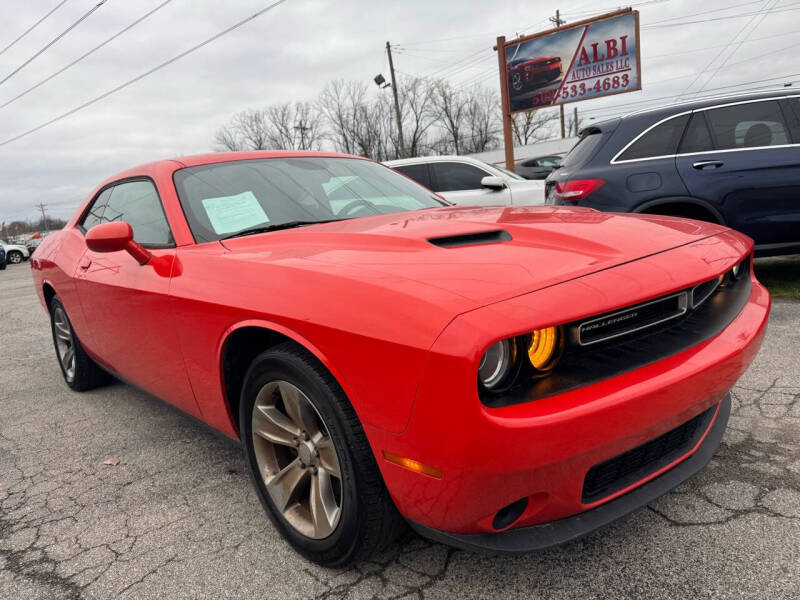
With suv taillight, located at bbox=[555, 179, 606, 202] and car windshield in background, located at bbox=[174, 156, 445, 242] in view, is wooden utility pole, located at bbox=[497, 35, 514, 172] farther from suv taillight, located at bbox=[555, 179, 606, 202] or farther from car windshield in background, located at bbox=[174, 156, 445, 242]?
car windshield in background, located at bbox=[174, 156, 445, 242]

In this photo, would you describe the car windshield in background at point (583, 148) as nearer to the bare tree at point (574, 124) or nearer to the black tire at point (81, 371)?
the black tire at point (81, 371)

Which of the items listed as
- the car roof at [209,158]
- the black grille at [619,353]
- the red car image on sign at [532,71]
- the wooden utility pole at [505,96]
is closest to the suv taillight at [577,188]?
the car roof at [209,158]

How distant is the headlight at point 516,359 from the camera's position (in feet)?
4.88

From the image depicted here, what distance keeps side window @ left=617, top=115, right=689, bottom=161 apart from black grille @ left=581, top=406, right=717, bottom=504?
12.0 feet

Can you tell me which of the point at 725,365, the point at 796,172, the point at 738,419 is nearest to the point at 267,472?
the point at 725,365

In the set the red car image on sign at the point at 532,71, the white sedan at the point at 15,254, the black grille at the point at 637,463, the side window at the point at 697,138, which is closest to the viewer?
the black grille at the point at 637,463

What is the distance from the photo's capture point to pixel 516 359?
151cm

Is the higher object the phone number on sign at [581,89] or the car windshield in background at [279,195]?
the phone number on sign at [581,89]

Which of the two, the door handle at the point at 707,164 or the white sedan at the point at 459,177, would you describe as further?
the white sedan at the point at 459,177

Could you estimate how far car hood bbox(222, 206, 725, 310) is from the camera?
155 cm

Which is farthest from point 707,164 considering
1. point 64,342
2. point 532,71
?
point 532,71

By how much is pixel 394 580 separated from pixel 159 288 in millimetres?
1488

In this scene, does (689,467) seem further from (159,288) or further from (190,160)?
(190,160)

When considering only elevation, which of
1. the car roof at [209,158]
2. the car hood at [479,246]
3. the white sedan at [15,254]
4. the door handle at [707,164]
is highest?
the car roof at [209,158]
